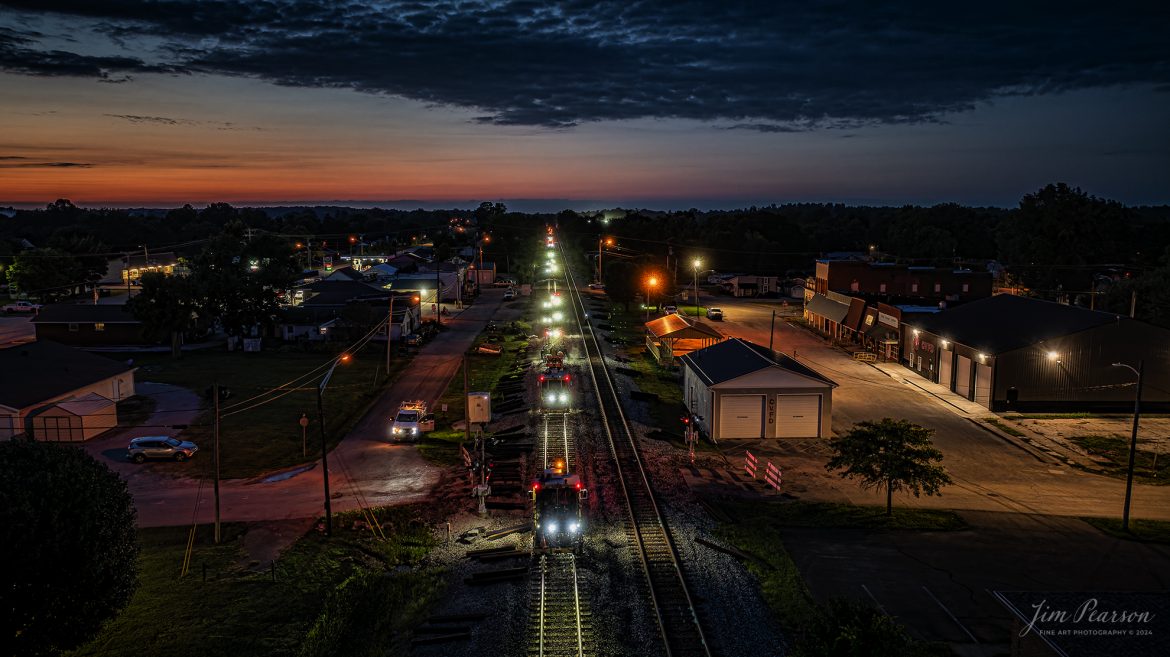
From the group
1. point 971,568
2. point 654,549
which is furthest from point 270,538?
point 971,568

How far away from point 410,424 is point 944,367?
1295 inches

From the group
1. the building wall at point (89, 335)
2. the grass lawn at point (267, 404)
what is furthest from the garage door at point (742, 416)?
the building wall at point (89, 335)

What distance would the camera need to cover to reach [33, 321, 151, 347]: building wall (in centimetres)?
5722

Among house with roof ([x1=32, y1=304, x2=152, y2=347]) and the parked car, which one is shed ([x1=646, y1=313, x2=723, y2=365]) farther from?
the parked car

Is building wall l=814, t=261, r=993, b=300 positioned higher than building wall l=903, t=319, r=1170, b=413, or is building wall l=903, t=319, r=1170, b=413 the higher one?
building wall l=814, t=261, r=993, b=300

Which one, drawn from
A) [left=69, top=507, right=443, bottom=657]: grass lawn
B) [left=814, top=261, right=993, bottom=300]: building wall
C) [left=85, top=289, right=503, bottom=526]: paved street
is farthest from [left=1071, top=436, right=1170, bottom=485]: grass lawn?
[left=814, top=261, right=993, bottom=300]: building wall

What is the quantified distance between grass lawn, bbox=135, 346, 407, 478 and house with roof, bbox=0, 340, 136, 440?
165 inches

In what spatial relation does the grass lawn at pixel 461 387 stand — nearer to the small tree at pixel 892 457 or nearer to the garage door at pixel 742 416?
the garage door at pixel 742 416

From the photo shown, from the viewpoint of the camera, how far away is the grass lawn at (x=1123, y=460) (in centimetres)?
2880

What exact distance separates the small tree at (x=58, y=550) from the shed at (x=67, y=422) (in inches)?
775

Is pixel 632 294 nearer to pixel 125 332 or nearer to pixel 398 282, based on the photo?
pixel 398 282

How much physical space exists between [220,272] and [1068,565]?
57.8m

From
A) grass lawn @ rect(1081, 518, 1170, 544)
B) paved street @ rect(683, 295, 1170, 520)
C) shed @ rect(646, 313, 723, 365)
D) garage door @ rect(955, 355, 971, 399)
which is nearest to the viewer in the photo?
grass lawn @ rect(1081, 518, 1170, 544)

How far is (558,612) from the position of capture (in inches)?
719
